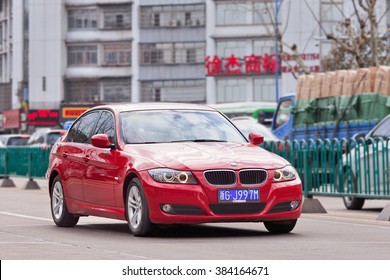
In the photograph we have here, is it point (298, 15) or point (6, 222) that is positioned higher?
point (298, 15)

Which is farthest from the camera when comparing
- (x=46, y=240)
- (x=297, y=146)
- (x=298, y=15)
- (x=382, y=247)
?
(x=298, y=15)

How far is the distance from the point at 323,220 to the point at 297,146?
397 centimetres

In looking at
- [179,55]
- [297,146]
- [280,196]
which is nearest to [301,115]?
[297,146]

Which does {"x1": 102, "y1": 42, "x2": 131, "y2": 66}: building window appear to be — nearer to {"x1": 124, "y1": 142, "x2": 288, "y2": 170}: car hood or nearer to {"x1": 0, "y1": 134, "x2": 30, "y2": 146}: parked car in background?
{"x1": 0, "y1": 134, "x2": 30, "y2": 146}: parked car in background

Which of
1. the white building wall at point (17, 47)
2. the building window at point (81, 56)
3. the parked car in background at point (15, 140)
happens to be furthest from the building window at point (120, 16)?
the parked car in background at point (15, 140)

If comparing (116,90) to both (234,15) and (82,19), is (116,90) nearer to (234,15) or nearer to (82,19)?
(82,19)

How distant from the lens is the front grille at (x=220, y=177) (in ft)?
45.0

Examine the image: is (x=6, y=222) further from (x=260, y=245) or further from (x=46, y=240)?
(x=260, y=245)

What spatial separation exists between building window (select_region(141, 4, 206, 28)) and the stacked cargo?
56331 millimetres

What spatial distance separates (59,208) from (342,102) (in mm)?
16683

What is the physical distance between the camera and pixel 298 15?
83.0 m

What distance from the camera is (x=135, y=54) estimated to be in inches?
3634

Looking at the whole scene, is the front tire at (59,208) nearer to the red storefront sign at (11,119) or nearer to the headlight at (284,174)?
the headlight at (284,174)

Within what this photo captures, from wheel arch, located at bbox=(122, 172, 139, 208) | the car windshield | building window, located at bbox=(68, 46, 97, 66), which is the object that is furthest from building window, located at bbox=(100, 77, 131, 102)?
wheel arch, located at bbox=(122, 172, 139, 208)
